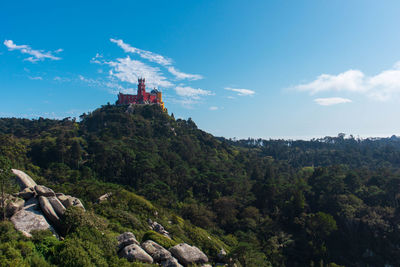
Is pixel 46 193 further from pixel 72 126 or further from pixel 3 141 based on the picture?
pixel 72 126

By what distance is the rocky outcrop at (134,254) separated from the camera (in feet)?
59.9

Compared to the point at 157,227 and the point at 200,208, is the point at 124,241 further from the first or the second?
the point at 200,208

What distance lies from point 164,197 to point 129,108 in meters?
61.7

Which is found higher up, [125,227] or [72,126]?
[72,126]

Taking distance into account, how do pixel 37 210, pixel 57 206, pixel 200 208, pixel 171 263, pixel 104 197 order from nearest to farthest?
pixel 171 263 < pixel 37 210 < pixel 57 206 < pixel 104 197 < pixel 200 208

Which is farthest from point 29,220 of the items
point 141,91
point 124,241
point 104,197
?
point 141,91

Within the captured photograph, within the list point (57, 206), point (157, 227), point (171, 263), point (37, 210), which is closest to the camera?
point (171, 263)

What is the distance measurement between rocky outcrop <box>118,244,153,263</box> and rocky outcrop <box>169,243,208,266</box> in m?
3.16

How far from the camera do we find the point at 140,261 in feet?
59.8

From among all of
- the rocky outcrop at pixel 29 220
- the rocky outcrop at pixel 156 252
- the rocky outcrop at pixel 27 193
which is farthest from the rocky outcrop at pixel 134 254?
the rocky outcrop at pixel 27 193

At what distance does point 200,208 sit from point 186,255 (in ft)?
102

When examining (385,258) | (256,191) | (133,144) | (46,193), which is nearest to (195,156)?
(133,144)

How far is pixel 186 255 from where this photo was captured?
21.6m

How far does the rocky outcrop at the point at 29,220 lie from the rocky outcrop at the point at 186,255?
10.1m
